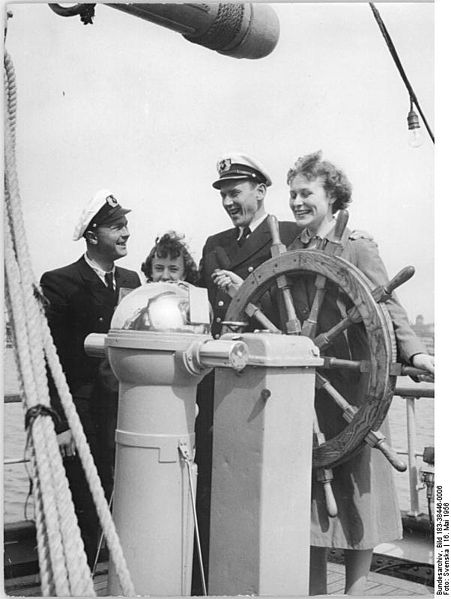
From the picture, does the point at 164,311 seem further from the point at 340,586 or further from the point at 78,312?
the point at 340,586

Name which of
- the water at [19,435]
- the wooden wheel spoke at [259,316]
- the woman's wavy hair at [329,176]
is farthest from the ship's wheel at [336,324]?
the water at [19,435]

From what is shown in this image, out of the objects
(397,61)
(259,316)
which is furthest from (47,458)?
(397,61)

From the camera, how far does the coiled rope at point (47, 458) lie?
162cm

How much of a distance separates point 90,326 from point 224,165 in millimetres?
761

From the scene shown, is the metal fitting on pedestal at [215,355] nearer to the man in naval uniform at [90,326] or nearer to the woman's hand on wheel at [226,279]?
the woman's hand on wheel at [226,279]

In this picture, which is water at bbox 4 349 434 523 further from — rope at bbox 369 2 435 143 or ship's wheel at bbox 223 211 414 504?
Result: rope at bbox 369 2 435 143

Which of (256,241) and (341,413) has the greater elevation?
(256,241)

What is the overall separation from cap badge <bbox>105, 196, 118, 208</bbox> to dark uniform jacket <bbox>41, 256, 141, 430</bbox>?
9.5 inches

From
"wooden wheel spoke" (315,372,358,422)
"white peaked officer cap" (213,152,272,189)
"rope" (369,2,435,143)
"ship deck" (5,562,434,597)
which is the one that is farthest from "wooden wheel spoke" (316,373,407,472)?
"rope" (369,2,435,143)

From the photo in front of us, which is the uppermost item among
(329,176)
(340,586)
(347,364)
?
(329,176)

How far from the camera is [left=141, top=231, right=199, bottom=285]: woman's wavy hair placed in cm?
259

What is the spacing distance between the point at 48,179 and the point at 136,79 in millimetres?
465

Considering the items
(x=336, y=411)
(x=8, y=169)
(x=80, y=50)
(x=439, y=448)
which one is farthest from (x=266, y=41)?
(x=439, y=448)

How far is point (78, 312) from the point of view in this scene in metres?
2.63
